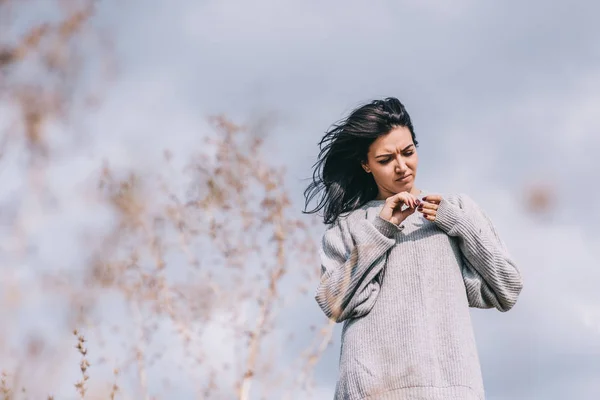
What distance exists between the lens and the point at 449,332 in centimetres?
278

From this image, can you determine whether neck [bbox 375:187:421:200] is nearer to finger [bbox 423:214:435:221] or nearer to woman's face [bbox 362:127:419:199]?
woman's face [bbox 362:127:419:199]

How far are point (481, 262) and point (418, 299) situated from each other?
0.26 meters

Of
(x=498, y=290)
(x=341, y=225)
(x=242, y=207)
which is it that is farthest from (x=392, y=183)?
(x=242, y=207)

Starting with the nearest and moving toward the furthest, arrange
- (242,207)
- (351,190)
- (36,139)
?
1. (36,139)
2. (351,190)
3. (242,207)

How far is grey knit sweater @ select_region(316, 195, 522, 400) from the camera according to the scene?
8.95 ft

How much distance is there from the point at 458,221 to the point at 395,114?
60 cm

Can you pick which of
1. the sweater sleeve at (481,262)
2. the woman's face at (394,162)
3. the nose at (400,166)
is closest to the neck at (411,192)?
the woman's face at (394,162)

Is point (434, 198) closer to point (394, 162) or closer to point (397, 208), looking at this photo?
point (397, 208)

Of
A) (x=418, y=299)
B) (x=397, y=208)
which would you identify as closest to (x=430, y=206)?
(x=397, y=208)

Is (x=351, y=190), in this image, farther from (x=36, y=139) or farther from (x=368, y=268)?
(x=36, y=139)

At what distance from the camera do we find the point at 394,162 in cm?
315

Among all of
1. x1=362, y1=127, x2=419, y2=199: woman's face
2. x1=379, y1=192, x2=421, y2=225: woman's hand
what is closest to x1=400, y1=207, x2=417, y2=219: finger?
x1=379, y1=192, x2=421, y2=225: woman's hand

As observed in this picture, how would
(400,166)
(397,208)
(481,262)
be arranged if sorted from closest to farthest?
(481,262) < (397,208) < (400,166)

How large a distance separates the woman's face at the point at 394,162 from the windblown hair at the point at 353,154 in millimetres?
40
